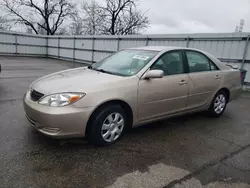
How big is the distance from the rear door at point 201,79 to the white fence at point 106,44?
430cm

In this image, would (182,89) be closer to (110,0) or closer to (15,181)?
(15,181)

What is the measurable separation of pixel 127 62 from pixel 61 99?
1.49 meters

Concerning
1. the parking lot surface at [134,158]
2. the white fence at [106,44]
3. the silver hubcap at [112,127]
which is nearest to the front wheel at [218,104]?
the parking lot surface at [134,158]

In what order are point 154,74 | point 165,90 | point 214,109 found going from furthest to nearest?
point 214,109
point 165,90
point 154,74

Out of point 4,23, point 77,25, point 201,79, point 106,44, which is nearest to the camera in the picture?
point 201,79

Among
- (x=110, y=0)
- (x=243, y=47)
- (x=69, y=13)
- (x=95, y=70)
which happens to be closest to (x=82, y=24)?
(x=69, y=13)

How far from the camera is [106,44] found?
44.3ft

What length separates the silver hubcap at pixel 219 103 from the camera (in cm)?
468

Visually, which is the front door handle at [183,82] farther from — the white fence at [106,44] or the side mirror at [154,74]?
the white fence at [106,44]

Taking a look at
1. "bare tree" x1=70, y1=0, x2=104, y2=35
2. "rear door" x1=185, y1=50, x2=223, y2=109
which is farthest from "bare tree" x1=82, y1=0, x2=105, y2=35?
"rear door" x1=185, y1=50, x2=223, y2=109

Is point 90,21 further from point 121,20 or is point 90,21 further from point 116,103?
point 116,103

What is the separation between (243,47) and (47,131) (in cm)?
774

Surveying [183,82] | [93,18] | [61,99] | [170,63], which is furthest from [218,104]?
[93,18]

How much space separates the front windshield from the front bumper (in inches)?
40.3
